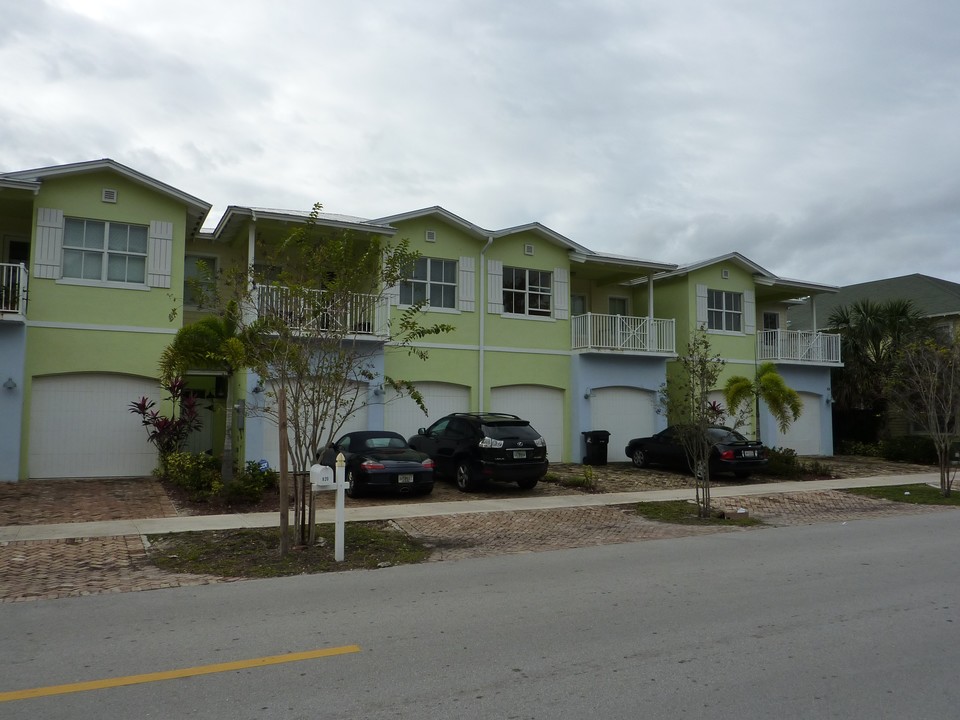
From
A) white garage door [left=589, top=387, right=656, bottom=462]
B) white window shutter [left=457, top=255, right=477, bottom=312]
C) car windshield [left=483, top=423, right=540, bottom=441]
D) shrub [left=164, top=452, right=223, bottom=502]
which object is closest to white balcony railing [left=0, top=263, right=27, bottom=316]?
shrub [left=164, top=452, right=223, bottom=502]

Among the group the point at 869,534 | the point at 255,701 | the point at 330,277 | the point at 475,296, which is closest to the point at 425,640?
the point at 255,701

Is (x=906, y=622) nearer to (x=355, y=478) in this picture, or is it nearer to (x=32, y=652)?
(x=32, y=652)

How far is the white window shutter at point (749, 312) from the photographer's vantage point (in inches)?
1020

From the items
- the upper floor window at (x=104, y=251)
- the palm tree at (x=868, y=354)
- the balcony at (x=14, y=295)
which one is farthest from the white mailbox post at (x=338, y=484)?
the palm tree at (x=868, y=354)

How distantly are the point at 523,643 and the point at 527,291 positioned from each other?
1666cm

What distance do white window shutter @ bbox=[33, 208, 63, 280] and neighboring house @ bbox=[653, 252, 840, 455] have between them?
1646 centimetres

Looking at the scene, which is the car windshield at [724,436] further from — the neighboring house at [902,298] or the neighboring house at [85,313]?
the neighboring house at [85,313]

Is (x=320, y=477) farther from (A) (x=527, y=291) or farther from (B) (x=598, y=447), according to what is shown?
(A) (x=527, y=291)

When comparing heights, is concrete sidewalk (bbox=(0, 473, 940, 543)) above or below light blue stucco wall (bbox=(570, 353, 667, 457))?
below

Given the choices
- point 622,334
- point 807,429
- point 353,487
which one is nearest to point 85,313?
point 353,487

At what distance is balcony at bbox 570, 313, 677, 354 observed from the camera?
22203mm

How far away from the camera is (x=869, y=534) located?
11.3 m

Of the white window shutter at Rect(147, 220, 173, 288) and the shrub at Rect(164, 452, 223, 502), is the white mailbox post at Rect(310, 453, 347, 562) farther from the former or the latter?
the white window shutter at Rect(147, 220, 173, 288)

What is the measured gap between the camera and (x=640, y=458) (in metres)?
21.3
